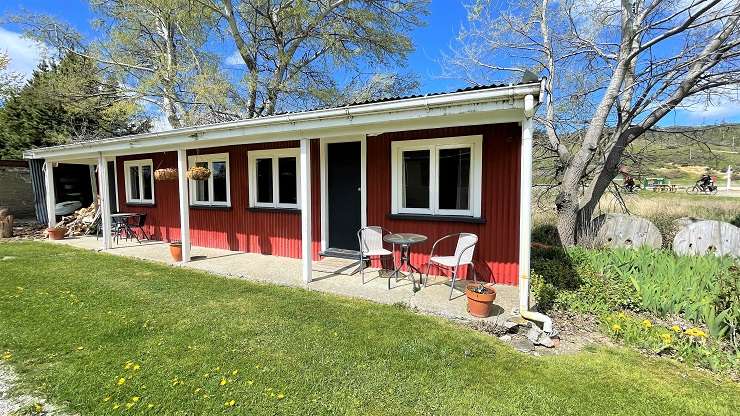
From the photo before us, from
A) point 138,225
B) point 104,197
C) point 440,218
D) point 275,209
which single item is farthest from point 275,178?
point 138,225

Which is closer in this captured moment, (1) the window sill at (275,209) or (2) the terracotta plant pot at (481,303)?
(2) the terracotta plant pot at (481,303)

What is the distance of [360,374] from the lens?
2672 mm

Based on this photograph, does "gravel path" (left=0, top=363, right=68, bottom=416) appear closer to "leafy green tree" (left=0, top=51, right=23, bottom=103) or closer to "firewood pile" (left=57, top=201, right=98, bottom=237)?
"firewood pile" (left=57, top=201, right=98, bottom=237)

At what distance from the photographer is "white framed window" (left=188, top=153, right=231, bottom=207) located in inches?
292

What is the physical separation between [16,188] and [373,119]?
15.6 metres

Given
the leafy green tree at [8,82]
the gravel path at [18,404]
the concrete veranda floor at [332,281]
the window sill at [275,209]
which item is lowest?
the gravel path at [18,404]

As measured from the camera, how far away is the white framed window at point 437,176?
4.95 metres

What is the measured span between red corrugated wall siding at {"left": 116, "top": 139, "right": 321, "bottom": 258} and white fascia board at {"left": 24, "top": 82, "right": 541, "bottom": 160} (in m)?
1.09

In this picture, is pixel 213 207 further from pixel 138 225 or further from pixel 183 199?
pixel 138 225

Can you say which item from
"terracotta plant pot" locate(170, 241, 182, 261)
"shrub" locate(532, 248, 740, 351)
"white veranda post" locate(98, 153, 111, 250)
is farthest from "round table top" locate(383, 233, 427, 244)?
"white veranda post" locate(98, 153, 111, 250)

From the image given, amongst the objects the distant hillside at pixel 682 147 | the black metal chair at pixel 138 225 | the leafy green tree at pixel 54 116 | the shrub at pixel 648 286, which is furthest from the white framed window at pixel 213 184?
the leafy green tree at pixel 54 116

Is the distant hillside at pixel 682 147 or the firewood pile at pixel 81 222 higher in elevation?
the distant hillside at pixel 682 147

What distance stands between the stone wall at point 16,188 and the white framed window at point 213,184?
951cm

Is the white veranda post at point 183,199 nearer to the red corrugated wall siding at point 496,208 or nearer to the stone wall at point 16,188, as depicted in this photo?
the red corrugated wall siding at point 496,208
